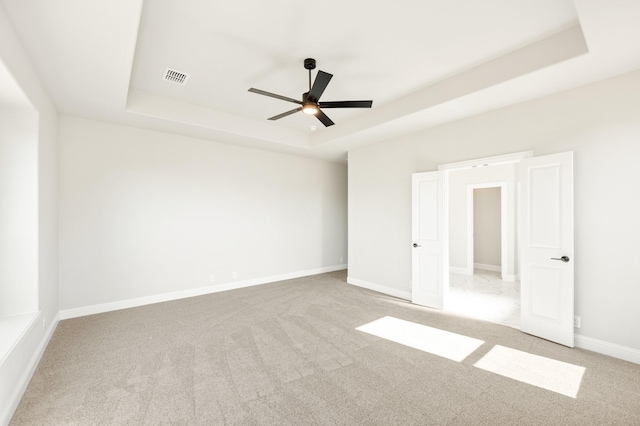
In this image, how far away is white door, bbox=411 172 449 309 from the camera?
4.37m

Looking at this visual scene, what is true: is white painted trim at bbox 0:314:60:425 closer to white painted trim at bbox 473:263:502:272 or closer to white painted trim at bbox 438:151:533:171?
white painted trim at bbox 438:151:533:171

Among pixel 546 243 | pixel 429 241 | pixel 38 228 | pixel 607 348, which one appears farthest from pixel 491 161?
pixel 38 228

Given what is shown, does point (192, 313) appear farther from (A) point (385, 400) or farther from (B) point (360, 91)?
(B) point (360, 91)

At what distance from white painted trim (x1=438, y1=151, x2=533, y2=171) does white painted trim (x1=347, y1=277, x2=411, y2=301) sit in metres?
2.22

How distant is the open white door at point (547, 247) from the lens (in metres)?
3.09

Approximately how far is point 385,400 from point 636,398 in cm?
198

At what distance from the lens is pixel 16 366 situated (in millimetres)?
2182

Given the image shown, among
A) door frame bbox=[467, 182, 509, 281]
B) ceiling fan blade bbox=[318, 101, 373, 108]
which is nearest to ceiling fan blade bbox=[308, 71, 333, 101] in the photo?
ceiling fan blade bbox=[318, 101, 373, 108]

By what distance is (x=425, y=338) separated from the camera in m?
3.26

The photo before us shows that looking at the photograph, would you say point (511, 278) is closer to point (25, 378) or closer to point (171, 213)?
point (171, 213)

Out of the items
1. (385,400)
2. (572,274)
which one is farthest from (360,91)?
(385,400)

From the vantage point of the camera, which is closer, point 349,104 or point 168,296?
point 349,104

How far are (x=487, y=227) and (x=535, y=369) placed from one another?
18.7 ft

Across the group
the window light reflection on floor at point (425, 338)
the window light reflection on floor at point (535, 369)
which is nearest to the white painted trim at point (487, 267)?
the window light reflection on floor at point (425, 338)
